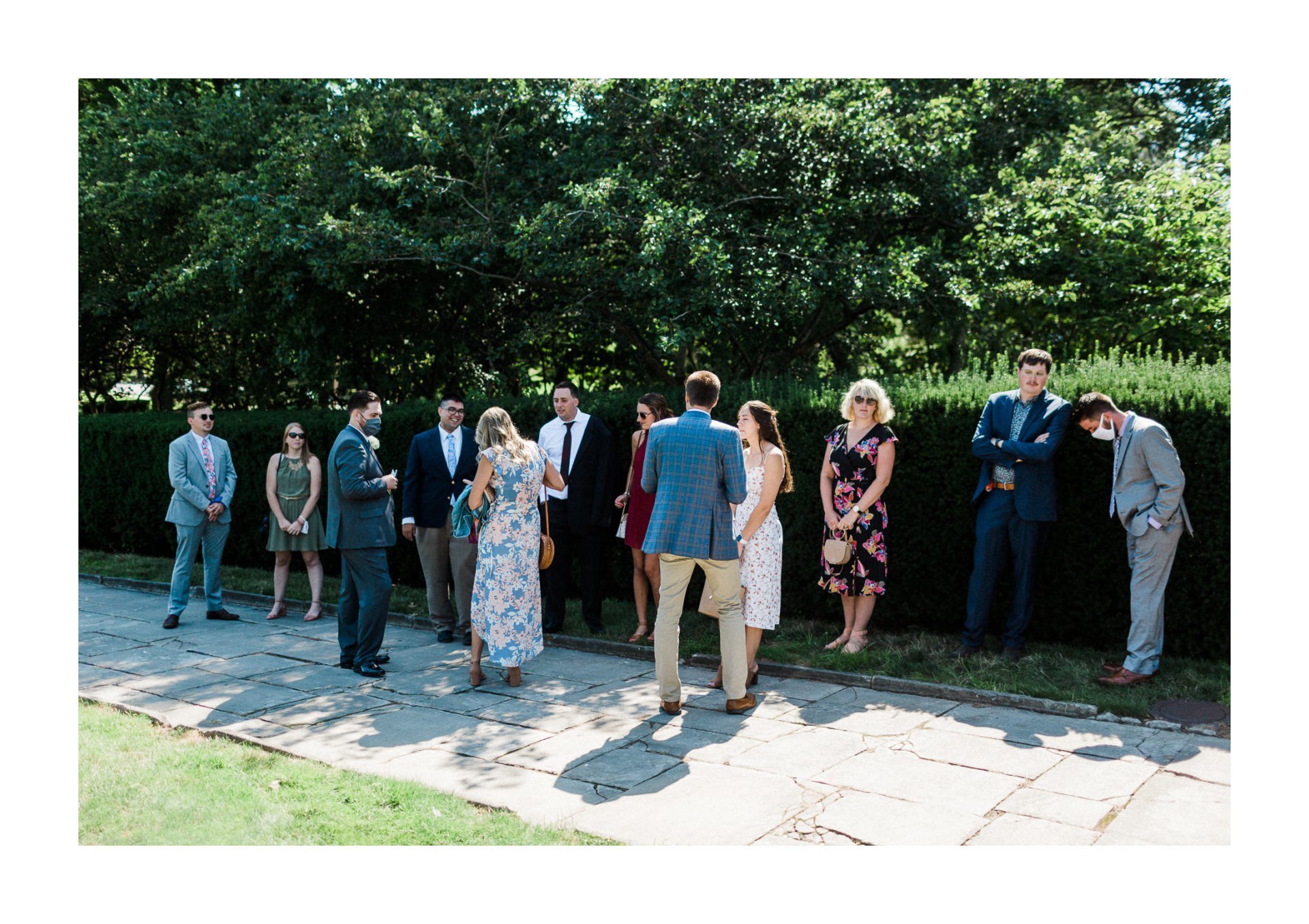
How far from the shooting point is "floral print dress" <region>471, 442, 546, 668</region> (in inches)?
263

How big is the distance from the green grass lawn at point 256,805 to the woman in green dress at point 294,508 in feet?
13.0

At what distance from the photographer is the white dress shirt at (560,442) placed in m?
8.33

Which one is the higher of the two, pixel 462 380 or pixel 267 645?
pixel 462 380

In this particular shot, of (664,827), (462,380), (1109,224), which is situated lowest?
(664,827)

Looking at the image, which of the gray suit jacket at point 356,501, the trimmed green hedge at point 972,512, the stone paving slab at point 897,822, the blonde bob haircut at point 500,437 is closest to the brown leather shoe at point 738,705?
the stone paving slab at point 897,822

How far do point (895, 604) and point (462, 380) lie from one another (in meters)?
8.74

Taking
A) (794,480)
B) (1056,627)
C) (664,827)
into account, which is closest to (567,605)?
(794,480)

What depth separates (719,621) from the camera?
235 inches

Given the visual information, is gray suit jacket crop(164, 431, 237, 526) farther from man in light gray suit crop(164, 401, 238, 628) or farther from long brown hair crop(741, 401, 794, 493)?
long brown hair crop(741, 401, 794, 493)

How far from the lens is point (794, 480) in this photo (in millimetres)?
8352

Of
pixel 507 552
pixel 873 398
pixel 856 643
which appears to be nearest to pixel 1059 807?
pixel 856 643

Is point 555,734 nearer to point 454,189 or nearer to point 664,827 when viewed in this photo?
point 664,827

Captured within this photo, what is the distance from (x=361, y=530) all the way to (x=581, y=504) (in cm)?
194

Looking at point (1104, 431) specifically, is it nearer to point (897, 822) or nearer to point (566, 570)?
point (897, 822)
